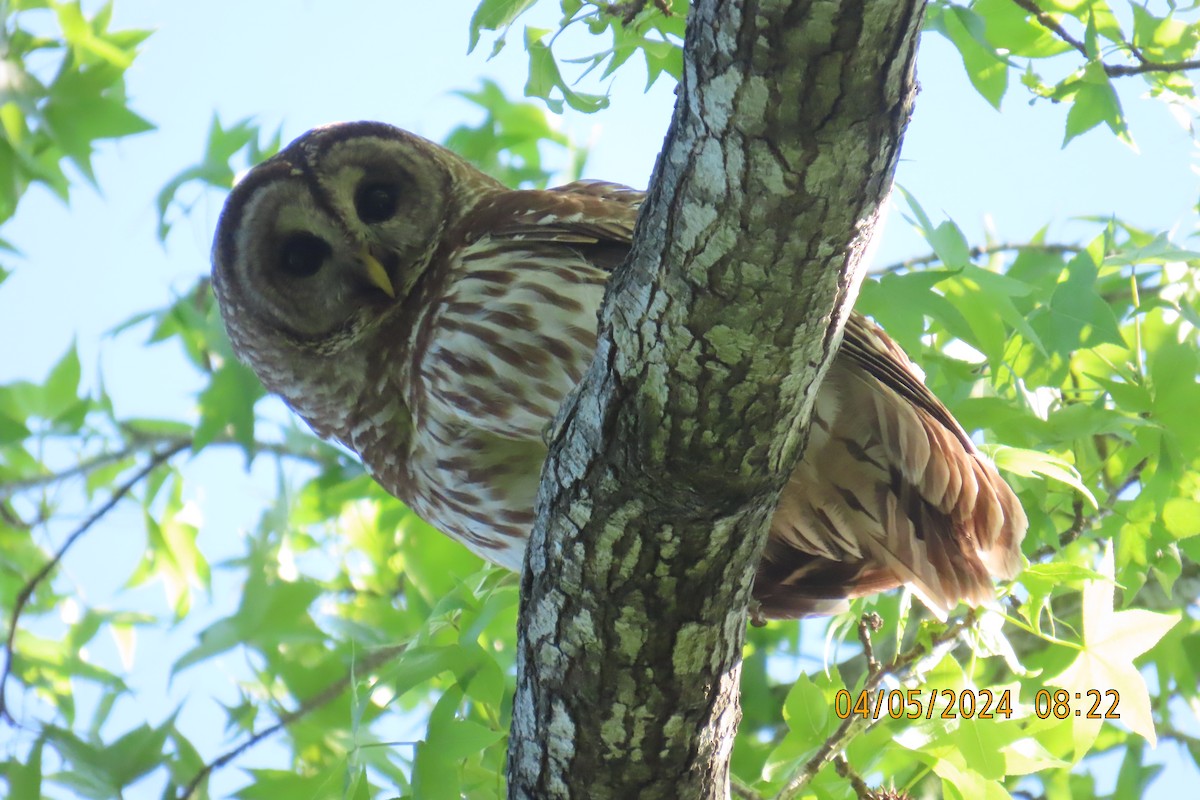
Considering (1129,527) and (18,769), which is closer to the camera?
(1129,527)

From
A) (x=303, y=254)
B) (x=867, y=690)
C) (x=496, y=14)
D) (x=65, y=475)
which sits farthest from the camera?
(x=65, y=475)

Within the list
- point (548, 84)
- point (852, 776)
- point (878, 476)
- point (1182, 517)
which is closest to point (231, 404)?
point (548, 84)

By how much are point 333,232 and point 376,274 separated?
0.16 m

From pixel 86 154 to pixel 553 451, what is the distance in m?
1.89

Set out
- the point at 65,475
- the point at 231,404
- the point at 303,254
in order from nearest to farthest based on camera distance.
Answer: the point at 303,254 → the point at 231,404 → the point at 65,475

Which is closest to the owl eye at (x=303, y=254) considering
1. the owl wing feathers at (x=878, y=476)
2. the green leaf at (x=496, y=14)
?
the owl wing feathers at (x=878, y=476)

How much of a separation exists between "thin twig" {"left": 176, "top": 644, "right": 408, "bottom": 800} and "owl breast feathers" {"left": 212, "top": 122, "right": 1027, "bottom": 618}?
0.46 metres

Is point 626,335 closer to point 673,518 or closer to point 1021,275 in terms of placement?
point 673,518

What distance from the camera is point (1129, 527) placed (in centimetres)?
212

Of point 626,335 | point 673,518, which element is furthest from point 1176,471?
point 626,335

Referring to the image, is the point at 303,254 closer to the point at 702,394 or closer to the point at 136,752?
the point at 136,752

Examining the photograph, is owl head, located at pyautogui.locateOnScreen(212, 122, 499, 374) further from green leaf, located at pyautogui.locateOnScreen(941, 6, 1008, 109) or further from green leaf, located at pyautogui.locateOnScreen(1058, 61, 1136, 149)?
green leaf, located at pyautogui.locateOnScreen(1058, 61, 1136, 149)

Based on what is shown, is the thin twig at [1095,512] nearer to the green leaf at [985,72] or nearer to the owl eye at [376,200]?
the green leaf at [985,72]
